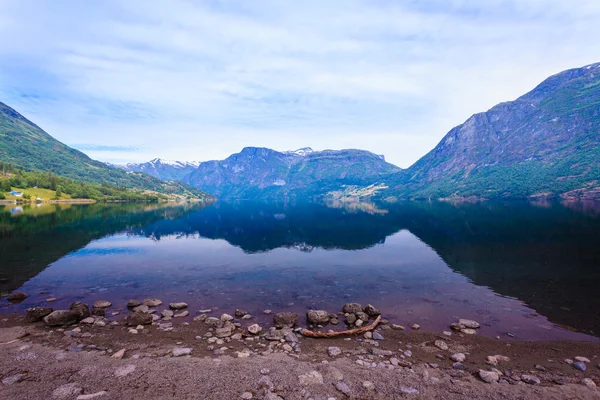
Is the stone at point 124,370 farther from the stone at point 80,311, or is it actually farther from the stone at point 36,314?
the stone at point 36,314

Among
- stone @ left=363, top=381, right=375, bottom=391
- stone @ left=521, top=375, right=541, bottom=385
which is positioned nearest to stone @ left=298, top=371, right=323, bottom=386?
stone @ left=363, top=381, right=375, bottom=391

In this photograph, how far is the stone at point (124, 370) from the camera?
15.6 meters

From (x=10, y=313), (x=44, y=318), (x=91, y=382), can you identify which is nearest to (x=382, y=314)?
(x=91, y=382)

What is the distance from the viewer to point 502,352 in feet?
64.2

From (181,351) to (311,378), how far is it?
8977 mm

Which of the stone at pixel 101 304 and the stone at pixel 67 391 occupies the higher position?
the stone at pixel 67 391

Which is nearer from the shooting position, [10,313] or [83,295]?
[10,313]

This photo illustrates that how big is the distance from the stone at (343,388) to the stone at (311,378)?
91 centimetres

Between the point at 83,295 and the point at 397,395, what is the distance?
3314 centimetres

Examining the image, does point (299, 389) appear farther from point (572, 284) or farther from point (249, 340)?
point (572, 284)

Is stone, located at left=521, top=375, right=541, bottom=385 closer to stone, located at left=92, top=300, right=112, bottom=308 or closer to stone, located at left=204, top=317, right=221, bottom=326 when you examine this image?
stone, located at left=204, top=317, right=221, bottom=326

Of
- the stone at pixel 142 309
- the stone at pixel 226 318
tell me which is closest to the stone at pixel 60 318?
the stone at pixel 142 309

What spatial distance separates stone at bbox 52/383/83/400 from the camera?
44.3 feet

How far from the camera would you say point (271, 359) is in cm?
1798
